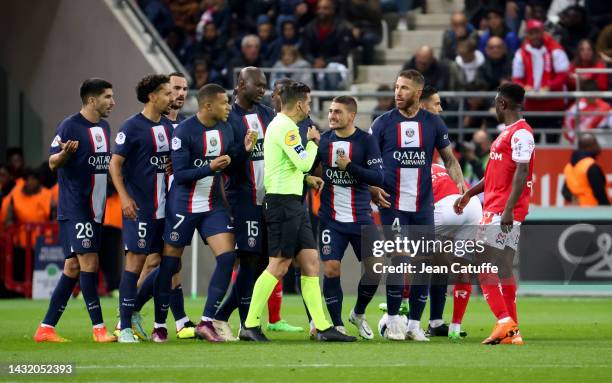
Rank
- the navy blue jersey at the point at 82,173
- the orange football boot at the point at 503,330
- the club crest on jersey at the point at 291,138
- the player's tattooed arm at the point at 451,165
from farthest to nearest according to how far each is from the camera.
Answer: the player's tattooed arm at the point at 451,165
the navy blue jersey at the point at 82,173
the club crest on jersey at the point at 291,138
the orange football boot at the point at 503,330

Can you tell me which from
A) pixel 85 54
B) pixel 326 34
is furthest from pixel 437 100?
pixel 85 54

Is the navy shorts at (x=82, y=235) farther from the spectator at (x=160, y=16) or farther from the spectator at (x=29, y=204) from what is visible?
the spectator at (x=160, y=16)

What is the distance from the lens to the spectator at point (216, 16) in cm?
2614

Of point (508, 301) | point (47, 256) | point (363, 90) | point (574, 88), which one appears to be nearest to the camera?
point (508, 301)

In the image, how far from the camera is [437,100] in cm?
1416

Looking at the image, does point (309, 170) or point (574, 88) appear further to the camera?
point (574, 88)

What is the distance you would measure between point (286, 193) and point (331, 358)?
1.91m

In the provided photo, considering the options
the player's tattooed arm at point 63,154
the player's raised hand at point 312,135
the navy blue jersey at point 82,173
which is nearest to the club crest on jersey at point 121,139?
the navy blue jersey at point 82,173

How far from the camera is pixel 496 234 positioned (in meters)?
12.5

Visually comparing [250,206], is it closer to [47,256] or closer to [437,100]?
[437,100]

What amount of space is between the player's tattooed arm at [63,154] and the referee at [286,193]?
1.71 meters

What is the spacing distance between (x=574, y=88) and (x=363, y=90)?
12.7ft

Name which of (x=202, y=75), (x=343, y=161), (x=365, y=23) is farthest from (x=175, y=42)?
(x=343, y=161)

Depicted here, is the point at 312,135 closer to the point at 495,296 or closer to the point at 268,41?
the point at 495,296
